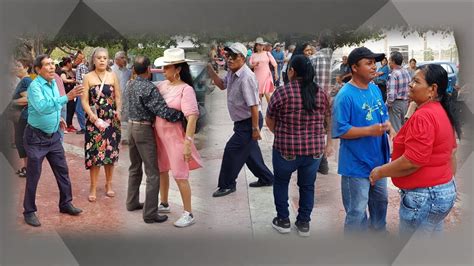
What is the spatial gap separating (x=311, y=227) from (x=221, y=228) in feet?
2.31

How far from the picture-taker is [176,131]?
3725 millimetres

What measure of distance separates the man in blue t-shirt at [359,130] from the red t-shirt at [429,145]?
33 cm

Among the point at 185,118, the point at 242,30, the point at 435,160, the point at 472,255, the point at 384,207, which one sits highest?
the point at 242,30

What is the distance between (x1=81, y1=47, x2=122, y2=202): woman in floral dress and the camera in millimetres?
4059

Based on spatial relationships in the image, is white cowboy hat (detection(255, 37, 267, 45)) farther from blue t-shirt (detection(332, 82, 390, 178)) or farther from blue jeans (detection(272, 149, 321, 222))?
blue jeans (detection(272, 149, 321, 222))

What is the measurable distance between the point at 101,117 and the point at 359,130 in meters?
2.26

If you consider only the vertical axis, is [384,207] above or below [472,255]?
above

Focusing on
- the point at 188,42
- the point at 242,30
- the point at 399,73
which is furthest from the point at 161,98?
the point at 399,73

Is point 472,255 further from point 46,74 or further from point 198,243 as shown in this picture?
point 46,74

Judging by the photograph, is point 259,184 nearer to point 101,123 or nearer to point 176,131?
point 176,131

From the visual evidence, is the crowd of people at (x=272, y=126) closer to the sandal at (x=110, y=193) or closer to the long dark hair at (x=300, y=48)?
the long dark hair at (x=300, y=48)

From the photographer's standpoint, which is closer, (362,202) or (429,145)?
(429,145)

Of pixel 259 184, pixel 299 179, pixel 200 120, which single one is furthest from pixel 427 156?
pixel 259 184

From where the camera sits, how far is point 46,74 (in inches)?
143
